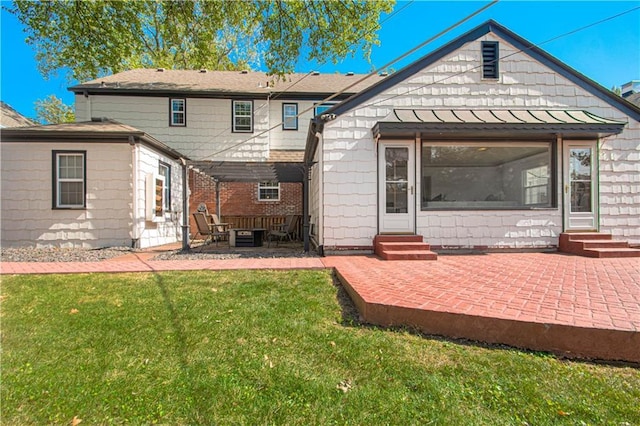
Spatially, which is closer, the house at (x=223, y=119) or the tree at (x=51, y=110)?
the house at (x=223, y=119)

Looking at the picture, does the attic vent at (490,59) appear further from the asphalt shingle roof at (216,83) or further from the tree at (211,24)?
the asphalt shingle roof at (216,83)

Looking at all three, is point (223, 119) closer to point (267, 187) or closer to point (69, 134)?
point (267, 187)

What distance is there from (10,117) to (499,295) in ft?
60.7

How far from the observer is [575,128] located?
738 cm

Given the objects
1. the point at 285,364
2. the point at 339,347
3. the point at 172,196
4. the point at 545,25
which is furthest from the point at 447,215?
the point at 172,196

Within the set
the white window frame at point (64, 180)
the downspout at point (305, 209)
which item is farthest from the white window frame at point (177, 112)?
the downspout at point (305, 209)

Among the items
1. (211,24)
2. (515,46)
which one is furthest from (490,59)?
(211,24)

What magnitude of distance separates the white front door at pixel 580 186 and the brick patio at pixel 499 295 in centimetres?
145

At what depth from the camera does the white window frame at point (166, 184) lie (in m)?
11.0

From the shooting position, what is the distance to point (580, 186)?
26.7 ft

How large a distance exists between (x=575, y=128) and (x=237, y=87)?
11841 mm

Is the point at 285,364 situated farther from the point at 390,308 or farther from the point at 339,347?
the point at 390,308

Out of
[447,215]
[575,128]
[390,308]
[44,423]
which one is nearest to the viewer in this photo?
[44,423]

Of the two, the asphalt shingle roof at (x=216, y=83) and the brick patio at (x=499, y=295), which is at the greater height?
the asphalt shingle roof at (x=216, y=83)
